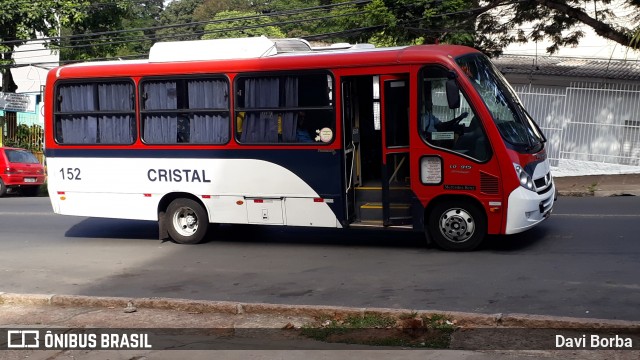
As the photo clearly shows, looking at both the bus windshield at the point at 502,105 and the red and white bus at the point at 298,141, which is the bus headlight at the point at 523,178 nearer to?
the red and white bus at the point at 298,141

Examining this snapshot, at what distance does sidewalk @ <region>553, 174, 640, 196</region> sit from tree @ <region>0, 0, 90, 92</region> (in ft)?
61.0

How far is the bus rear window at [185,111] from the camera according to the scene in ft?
40.8

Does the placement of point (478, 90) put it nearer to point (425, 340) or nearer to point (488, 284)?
point (488, 284)

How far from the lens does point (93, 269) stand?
38.5ft

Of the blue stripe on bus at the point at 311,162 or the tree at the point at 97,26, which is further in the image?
the tree at the point at 97,26

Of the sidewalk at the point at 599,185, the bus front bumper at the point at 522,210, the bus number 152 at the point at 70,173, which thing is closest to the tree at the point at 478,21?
the sidewalk at the point at 599,185

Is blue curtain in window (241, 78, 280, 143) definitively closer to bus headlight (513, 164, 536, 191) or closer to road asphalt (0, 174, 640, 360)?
bus headlight (513, 164, 536, 191)


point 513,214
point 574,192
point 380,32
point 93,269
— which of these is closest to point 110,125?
point 93,269

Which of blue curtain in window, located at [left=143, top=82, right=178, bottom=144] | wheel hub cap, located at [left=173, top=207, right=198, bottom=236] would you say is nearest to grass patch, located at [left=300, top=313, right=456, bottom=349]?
wheel hub cap, located at [left=173, top=207, right=198, bottom=236]

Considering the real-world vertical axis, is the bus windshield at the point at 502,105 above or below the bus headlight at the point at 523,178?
above

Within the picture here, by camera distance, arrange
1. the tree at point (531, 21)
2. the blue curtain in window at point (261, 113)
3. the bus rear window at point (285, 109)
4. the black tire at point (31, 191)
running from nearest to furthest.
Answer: the bus rear window at point (285, 109) < the blue curtain in window at point (261, 113) < the tree at point (531, 21) < the black tire at point (31, 191)

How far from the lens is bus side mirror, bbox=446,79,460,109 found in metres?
10.8

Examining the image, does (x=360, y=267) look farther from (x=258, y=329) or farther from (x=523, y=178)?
(x=258, y=329)

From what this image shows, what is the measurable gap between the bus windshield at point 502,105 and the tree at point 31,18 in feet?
71.0
